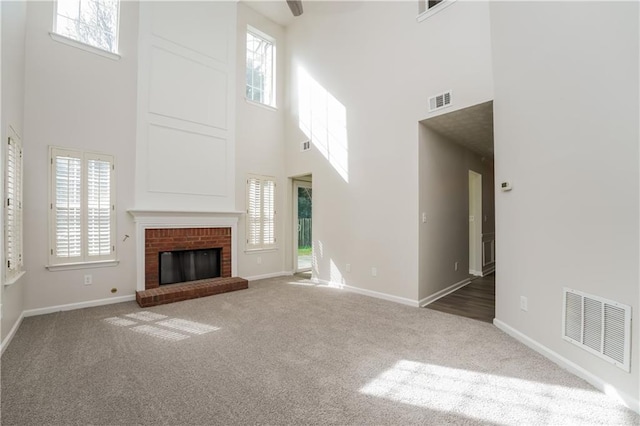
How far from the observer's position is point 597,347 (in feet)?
6.45

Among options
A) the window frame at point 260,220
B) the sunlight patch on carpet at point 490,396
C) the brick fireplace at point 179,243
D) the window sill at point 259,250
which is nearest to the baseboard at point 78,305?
the brick fireplace at point 179,243

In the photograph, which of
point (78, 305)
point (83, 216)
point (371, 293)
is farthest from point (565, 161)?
point (78, 305)

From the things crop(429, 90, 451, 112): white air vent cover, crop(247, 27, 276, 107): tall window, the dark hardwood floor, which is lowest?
the dark hardwood floor

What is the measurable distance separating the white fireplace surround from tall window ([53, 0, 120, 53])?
7.82 ft

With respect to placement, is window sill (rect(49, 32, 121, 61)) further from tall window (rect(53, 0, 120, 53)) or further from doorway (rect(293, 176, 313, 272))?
doorway (rect(293, 176, 313, 272))

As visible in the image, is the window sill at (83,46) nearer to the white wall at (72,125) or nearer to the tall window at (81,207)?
the white wall at (72,125)

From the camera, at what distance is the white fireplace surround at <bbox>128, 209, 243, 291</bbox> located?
165 inches

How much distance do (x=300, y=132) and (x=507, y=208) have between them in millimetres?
3893

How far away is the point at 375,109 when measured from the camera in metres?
4.32

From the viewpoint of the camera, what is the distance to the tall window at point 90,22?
3.75m

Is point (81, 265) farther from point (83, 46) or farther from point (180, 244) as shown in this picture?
point (83, 46)

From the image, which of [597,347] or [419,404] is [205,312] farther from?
[597,347]

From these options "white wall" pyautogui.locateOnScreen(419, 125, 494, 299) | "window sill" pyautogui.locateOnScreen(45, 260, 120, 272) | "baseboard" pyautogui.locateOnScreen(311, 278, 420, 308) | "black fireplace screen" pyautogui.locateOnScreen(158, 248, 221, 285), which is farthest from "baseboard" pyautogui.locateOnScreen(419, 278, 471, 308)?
"window sill" pyautogui.locateOnScreen(45, 260, 120, 272)

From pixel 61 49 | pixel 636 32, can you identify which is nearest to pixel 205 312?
pixel 61 49
